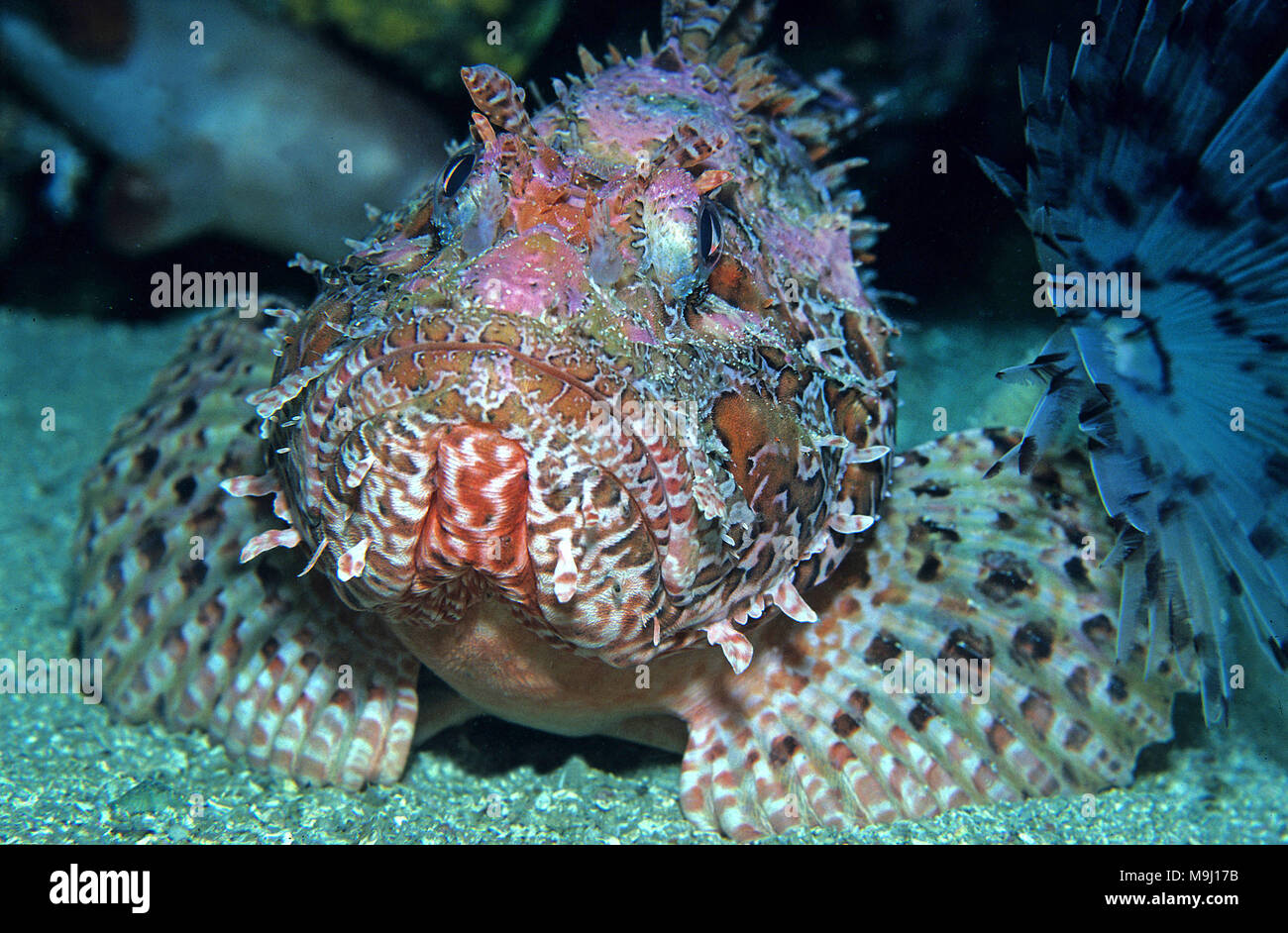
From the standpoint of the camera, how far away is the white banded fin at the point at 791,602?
124 inches

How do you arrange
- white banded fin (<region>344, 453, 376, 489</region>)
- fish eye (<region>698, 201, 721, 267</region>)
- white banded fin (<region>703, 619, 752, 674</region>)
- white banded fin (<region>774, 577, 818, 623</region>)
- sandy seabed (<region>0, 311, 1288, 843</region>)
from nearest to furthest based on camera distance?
1. white banded fin (<region>344, 453, 376, 489</region>)
2. fish eye (<region>698, 201, 721, 267</region>)
3. white banded fin (<region>703, 619, 752, 674</region>)
4. white banded fin (<region>774, 577, 818, 623</region>)
5. sandy seabed (<region>0, 311, 1288, 843</region>)

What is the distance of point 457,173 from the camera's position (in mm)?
2861

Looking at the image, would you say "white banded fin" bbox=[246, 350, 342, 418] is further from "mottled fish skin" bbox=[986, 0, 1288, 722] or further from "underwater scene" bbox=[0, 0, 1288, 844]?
"mottled fish skin" bbox=[986, 0, 1288, 722]

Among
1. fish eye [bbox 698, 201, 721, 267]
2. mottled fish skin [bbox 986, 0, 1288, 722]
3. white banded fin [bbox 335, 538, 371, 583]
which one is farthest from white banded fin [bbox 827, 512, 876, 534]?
white banded fin [bbox 335, 538, 371, 583]

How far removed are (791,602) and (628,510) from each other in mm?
976

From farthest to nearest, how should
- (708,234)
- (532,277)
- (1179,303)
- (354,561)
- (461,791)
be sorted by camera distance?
(461,791), (1179,303), (708,234), (354,561), (532,277)

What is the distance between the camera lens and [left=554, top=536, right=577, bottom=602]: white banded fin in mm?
2486

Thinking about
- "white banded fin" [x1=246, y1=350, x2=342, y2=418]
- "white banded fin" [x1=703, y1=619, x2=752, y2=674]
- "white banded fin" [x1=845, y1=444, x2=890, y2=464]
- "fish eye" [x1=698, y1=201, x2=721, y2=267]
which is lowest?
"white banded fin" [x1=703, y1=619, x2=752, y2=674]

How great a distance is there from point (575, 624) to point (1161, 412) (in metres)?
2.48

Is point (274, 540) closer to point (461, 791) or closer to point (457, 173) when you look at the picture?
point (457, 173)

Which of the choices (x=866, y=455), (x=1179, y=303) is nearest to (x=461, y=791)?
(x=866, y=455)

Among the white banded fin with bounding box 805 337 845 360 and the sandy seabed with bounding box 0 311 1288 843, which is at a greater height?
the white banded fin with bounding box 805 337 845 360

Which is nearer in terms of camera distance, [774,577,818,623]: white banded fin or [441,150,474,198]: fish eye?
[441,150,474,198]: fish eye

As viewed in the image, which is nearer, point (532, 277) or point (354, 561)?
point (532, 277)
